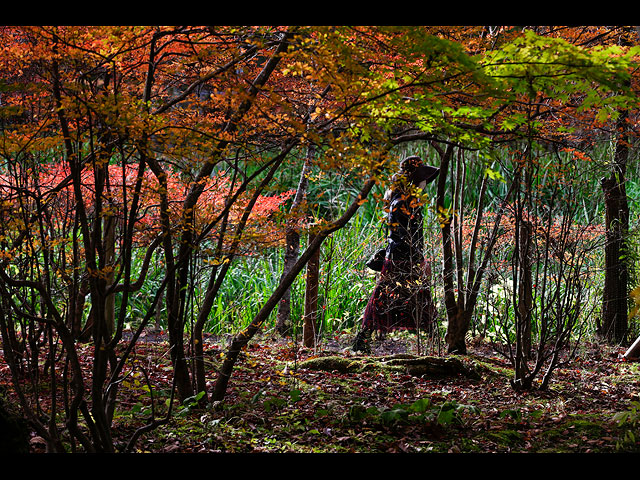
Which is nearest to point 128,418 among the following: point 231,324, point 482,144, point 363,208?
point 482,144

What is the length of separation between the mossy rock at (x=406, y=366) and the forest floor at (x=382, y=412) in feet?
0.08

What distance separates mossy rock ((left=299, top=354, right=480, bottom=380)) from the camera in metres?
5.05

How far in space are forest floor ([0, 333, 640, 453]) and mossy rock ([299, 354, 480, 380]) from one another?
0.08 ft

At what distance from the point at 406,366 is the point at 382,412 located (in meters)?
1.54

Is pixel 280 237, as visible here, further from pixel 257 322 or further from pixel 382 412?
pixel 382 412

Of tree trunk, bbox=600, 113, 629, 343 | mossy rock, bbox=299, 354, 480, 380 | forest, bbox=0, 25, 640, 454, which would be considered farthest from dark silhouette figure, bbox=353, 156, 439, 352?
tree trunk, bbox=600, 113, 629, 343

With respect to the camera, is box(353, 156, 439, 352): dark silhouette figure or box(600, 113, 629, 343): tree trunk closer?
box(353, 156, 439, 352): dark silhouette figure

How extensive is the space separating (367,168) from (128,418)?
2113mm

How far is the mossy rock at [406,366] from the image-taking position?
5.05m

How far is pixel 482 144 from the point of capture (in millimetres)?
3145

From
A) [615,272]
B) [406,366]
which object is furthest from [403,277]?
[615,272]

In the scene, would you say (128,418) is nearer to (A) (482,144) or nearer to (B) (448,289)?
(A) (482,144)

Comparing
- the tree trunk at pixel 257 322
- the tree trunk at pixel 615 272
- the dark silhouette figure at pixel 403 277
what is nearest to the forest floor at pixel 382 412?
the tree trunk at pixel 257 322

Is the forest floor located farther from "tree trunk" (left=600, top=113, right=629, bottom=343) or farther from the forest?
"tree trunk" (left=600, top=113, right=629, bottom=343)
